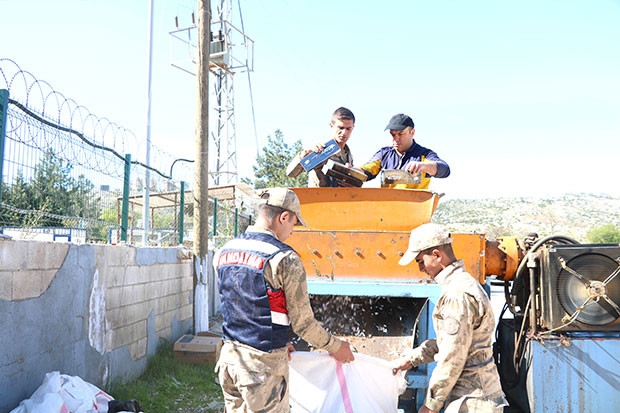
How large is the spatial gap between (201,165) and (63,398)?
18.0ft

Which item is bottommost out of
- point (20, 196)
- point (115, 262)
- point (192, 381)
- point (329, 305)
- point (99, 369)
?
point (192, 381)

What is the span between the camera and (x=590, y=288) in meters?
4.25

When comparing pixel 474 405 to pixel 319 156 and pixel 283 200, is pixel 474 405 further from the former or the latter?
pixel 319 156

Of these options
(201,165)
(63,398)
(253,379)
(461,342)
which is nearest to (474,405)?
(461,342)

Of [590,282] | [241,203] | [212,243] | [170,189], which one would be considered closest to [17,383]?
[590,282]

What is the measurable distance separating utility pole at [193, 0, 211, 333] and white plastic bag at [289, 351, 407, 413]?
5718 millimetres

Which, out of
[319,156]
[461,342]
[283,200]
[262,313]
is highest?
[319,156]

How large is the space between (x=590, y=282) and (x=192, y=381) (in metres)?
4.53

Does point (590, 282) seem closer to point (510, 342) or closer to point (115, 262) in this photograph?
point (510, 342)

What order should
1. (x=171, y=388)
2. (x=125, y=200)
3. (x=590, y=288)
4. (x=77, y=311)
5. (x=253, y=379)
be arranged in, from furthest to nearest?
(x=125, y=200)
(x=171, y=388)
(x=77, y=311)
(x=590, y=288)
(x=253, y=379)

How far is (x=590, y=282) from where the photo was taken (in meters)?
4.25

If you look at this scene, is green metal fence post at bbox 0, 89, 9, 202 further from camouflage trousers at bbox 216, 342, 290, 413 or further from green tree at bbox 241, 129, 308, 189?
green tree at bbox 241, 129, 308, 189

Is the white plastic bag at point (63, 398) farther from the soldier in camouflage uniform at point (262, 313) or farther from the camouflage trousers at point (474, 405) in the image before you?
the camouflage trousers at point (474, 405)

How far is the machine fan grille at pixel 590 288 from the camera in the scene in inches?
167
